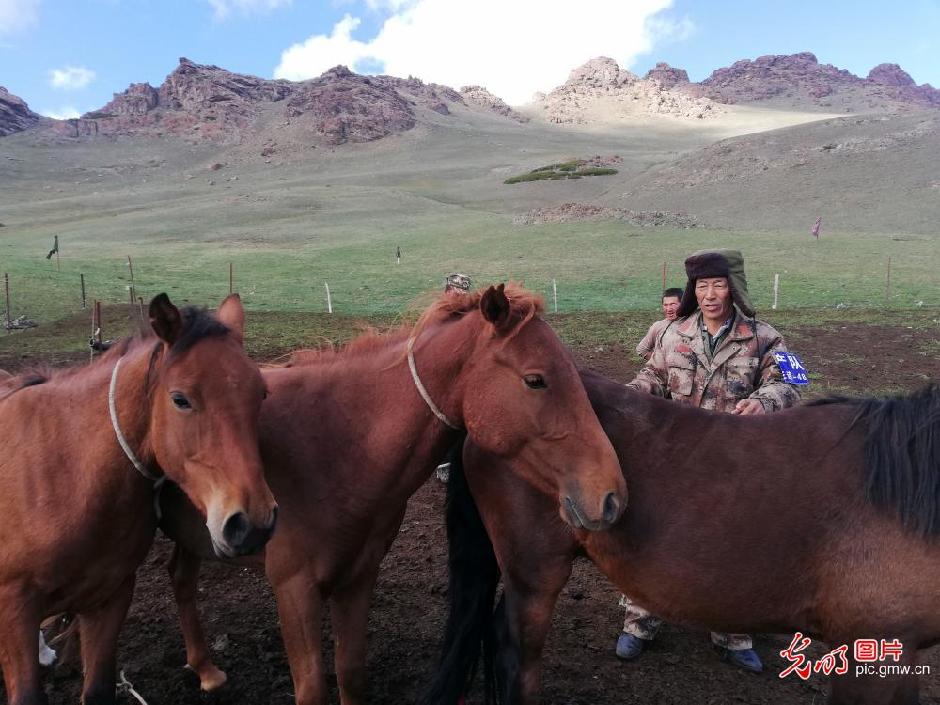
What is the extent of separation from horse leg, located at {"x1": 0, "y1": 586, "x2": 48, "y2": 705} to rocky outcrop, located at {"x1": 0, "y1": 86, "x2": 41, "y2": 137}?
467 feet

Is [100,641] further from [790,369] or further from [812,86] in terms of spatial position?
[812,86]

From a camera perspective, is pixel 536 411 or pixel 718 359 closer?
pixel 536 411

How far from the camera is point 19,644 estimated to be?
8.30 feet

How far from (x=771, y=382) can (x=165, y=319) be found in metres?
3.27

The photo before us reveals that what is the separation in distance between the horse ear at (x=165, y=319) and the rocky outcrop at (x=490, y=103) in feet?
540

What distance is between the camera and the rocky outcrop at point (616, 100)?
500 feet

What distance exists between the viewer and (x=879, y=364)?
11.0 metres

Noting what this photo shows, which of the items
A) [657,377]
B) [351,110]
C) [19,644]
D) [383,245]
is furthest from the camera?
[351,110]

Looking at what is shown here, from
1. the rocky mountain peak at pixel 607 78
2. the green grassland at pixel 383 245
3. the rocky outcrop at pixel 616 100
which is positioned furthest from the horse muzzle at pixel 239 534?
the rocky mountain peak at pixel 607 78

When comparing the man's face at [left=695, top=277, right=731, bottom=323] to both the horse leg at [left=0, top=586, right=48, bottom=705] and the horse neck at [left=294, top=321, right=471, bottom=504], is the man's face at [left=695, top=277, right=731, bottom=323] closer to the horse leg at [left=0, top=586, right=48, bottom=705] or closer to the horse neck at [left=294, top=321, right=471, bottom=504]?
the horse neck at [left=294, top=321, right=471, bottom=504]

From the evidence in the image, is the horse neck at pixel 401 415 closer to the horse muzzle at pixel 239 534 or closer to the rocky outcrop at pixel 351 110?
the horse muzzle at pixel 239 534

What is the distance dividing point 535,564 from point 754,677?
6.23 feet

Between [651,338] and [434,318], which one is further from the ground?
[434,318]

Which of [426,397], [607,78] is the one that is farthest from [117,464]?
[607,78]
